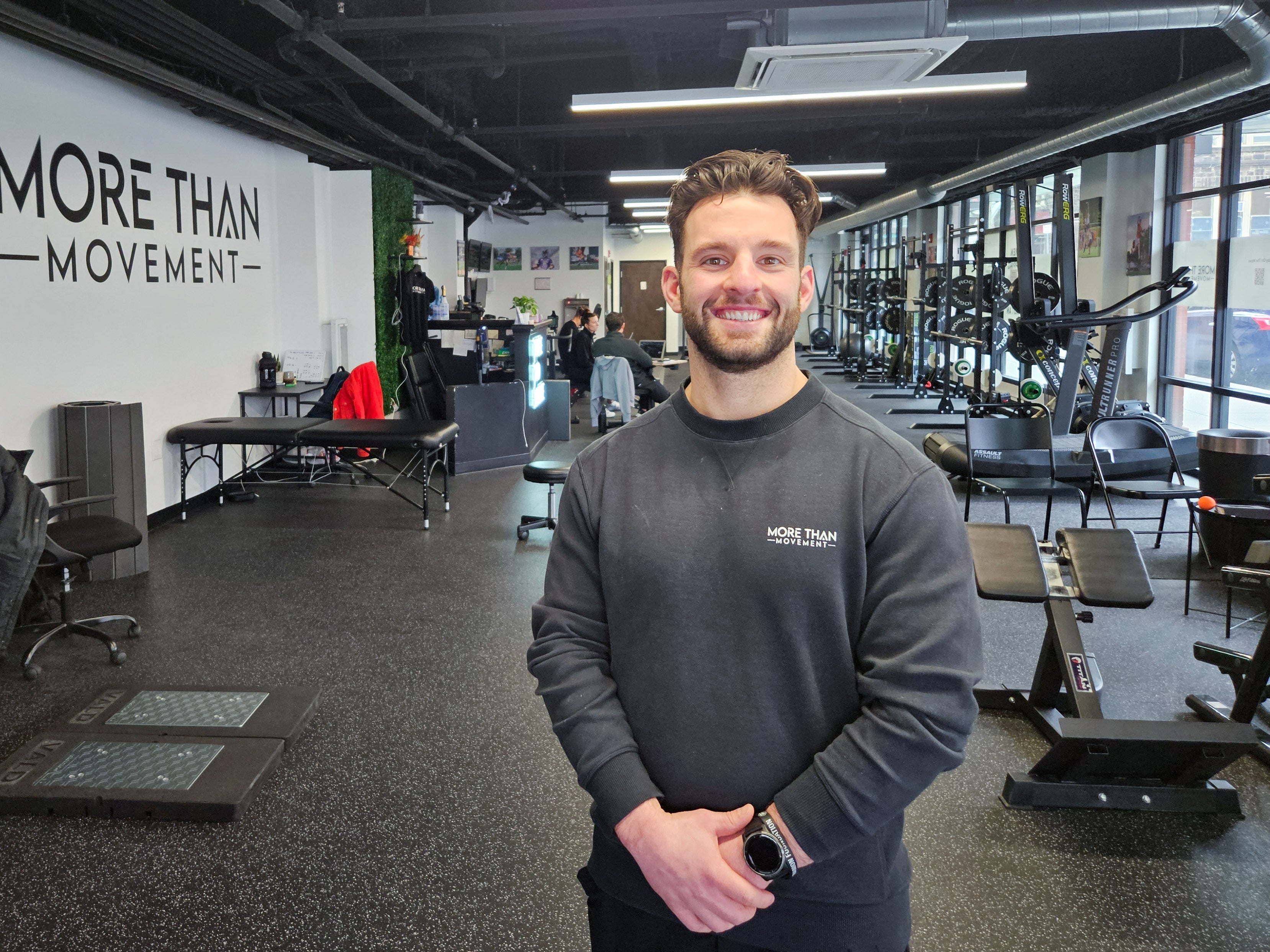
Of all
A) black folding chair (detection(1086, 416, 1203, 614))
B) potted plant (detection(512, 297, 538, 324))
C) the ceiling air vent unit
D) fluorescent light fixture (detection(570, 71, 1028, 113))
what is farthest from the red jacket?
black folding chair (detection(1086, 416, 1203, 614))

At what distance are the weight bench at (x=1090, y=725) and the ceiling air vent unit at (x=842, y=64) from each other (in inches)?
105

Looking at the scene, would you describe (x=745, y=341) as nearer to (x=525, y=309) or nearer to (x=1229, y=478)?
(x=1229, y=478)

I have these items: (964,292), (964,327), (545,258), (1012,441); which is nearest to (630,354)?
(964,327)

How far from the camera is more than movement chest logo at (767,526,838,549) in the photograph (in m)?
1.13

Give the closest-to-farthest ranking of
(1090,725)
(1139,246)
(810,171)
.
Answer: (1090,725)
(1139,246)
(810,171)

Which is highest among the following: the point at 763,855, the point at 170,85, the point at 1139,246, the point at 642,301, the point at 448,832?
the point at 170,85

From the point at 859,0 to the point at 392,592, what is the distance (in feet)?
11.9

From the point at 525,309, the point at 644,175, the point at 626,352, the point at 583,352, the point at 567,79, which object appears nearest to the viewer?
the point at 567,79

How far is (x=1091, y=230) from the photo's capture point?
9.97m

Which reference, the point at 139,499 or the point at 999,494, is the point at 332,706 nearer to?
the point at 139,499

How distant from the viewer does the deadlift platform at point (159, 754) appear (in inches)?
110

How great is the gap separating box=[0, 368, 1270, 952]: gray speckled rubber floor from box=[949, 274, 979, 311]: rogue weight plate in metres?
7.33

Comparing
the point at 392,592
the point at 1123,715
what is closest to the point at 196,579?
the point at 392,592

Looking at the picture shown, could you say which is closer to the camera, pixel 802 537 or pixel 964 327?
pixel 802 537
